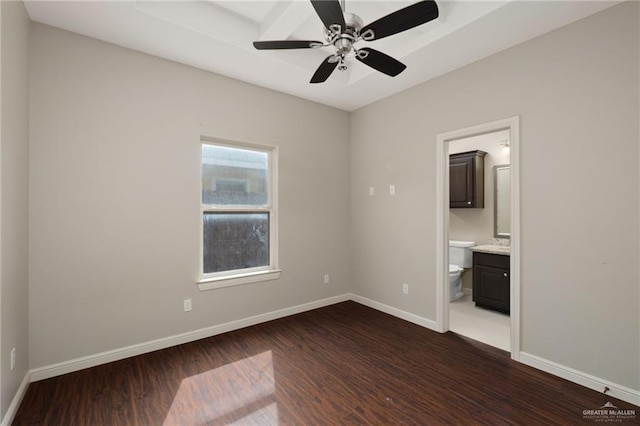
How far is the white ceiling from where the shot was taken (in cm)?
220

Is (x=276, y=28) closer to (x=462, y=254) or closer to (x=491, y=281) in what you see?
(x=491, y=281)

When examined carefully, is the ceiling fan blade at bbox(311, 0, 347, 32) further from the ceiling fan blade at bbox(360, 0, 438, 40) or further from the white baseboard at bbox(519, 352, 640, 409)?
the white baseboard at bbox(519, 352, 640, 409)

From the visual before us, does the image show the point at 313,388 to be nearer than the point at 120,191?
Yes

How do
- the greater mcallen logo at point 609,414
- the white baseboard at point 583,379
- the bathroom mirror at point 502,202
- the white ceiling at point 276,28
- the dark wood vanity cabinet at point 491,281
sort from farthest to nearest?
the bathroom mirror at point 502,202 → the dark wood vanity cabinet at point 491,281 → the white ceiling at point 276,28 → the white baseboard at point 583,379 → the greater mcallen logo at point 609,414

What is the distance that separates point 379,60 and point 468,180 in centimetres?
312

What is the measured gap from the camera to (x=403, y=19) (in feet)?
5.44

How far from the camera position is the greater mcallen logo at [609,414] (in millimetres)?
1897

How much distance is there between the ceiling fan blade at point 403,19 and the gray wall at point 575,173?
152 centimetres

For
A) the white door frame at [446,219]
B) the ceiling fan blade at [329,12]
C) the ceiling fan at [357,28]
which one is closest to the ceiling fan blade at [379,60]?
the ceiling fan at [357,28]

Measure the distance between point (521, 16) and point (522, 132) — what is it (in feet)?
2.95

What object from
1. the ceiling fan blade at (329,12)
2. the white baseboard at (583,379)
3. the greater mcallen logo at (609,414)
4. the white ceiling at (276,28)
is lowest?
the greater mcallen logo at (609,414)

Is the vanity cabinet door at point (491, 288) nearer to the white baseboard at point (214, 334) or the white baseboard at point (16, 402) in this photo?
the white baseboard at point (214, 334)

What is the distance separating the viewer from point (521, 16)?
7.31 ft

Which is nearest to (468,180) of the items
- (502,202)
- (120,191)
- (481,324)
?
(502,202)
